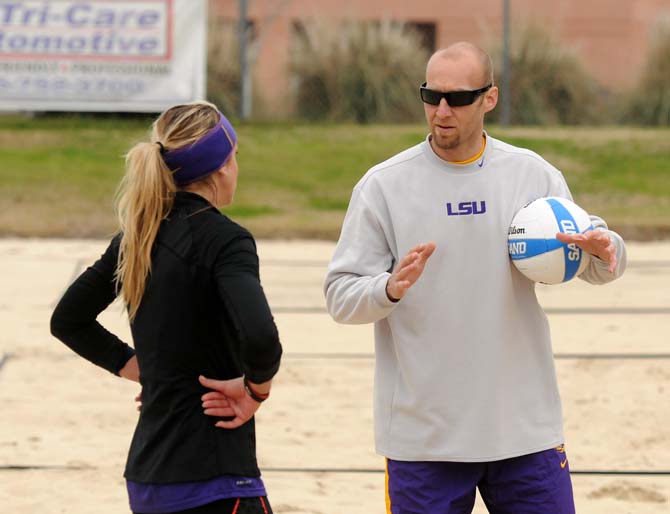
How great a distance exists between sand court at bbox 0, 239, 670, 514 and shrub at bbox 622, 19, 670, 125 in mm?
8466

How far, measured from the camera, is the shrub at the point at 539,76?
17716 millimetres

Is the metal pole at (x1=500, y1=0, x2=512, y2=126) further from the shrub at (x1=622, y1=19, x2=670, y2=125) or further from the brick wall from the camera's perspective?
the brick wall

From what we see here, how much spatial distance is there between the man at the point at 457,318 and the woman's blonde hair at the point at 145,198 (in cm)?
62

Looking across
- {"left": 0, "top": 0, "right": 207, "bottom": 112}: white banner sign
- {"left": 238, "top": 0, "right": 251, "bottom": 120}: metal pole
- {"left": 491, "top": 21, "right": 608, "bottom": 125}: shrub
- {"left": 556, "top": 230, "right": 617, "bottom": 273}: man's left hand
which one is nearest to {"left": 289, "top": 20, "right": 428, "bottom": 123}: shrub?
{"left": 238, "top": 0, "right": 251, "bottom": 120}: metal pole

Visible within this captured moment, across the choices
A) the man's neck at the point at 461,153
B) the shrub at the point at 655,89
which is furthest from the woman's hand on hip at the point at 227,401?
the shrub at the point at 655,89

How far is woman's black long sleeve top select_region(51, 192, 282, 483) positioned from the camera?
9.96 feet

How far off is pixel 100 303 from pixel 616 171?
42.0 ft

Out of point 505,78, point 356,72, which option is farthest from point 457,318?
point 356,72

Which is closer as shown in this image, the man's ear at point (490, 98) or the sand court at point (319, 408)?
the man's ear at point (490, 98)

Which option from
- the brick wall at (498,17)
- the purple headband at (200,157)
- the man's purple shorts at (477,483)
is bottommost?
the brick wall at (498,17)

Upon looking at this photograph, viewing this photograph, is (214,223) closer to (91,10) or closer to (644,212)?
(644,212)

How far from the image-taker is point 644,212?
44.7 feet

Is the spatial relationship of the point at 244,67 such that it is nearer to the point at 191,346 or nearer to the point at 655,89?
the point at 655,89

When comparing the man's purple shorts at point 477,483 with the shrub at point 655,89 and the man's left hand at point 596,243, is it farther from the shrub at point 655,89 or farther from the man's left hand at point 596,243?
the shrub at point 655,89
